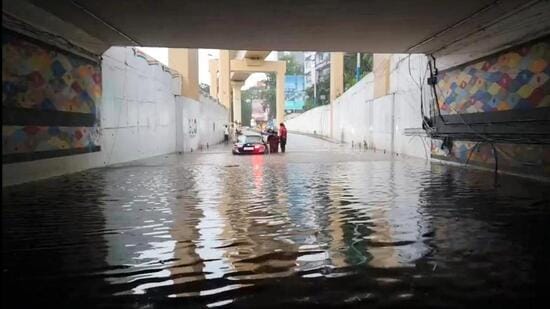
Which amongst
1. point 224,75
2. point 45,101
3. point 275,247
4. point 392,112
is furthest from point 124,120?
point 224,75

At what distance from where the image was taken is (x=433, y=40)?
16.0 meters

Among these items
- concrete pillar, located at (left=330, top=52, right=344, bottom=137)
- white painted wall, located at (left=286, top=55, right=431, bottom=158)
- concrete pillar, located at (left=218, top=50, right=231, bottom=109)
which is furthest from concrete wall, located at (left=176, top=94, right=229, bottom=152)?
concrete pillar, located at (left=330, top=52, right=344, bottom=137)

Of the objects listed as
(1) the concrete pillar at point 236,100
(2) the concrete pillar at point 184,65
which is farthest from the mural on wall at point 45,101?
(1) the concrete pillar at point 236,100

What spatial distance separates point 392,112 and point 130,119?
41.5ft

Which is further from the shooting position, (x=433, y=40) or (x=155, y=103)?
(x=155, y=103)

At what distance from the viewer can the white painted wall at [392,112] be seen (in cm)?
2078

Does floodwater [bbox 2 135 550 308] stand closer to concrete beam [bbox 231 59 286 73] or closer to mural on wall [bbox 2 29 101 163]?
mural on wall [bbox 2 29 101 163]

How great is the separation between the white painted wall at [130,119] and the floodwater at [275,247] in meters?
2.38

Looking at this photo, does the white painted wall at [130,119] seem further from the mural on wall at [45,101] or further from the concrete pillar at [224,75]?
the concrete pillar at [224,75]

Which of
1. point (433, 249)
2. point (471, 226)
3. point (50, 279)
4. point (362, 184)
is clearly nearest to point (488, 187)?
point (362, 184)

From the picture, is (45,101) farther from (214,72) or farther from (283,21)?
(214,72)

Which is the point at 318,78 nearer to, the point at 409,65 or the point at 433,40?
the point at 409,65

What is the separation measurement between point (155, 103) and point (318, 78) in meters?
63.8

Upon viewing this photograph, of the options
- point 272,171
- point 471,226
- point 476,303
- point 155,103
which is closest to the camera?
point 476,303
